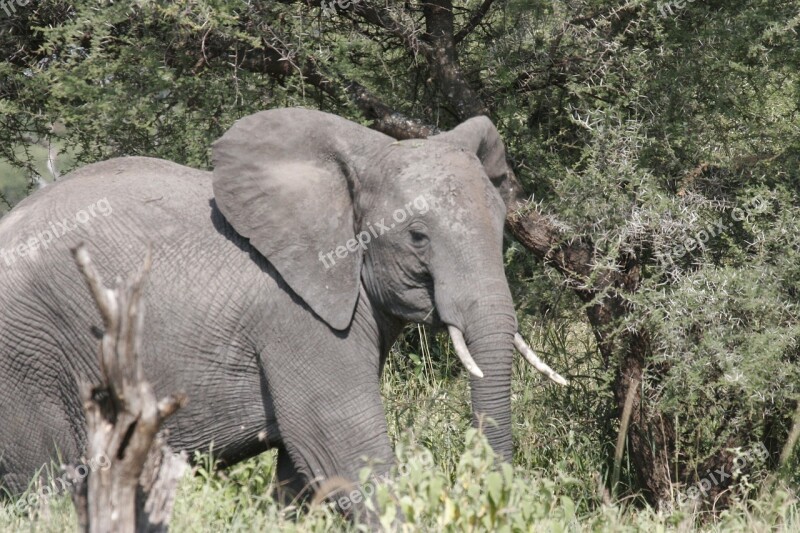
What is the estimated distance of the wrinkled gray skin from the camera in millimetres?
5293

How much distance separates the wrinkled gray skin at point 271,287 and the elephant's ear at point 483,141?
3cm

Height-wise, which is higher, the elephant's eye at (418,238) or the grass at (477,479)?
the elephant's eye at (418,238)

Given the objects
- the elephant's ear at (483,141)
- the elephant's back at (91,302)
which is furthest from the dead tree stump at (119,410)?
the elephant's ear at (483,141)

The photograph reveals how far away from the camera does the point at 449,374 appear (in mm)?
8562

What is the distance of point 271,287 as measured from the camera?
215 inches

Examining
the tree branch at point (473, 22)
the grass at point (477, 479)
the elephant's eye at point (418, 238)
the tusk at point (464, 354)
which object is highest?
the tree branch at point (473, 22)

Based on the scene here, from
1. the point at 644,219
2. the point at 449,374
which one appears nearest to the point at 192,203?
the point at 644,219

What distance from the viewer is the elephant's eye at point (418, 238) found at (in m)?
5.25

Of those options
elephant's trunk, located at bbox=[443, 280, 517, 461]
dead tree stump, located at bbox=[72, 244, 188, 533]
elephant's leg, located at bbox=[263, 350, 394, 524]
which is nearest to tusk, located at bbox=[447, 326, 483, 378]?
elephant's trunk, located at bbox=[443, 280, 517, 461]

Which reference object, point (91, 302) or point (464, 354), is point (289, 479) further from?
point (464, 354)

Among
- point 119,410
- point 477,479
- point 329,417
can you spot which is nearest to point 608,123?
point 329,417

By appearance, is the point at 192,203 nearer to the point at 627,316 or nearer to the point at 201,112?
the point at 201,112

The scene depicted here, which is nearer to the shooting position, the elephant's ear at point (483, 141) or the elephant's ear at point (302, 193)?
the elephant's ear at point (302, 193)

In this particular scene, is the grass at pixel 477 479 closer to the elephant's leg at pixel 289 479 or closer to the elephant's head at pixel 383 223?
the elephant's leg at pixel 289 479
